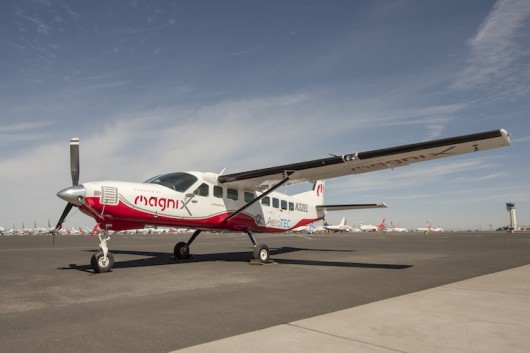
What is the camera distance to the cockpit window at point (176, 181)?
12.9m

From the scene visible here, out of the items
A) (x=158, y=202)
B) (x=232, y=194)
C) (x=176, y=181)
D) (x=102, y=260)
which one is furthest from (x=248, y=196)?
(x=102, y=260)

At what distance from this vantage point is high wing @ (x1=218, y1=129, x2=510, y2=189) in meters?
9.98

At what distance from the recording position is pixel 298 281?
9125 mm

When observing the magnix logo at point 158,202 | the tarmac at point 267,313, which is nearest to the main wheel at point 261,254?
the magnix logo at point 158,202

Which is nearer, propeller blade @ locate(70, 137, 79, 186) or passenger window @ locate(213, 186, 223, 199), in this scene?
propeller blade @ locate(70, 137, 79, 186)

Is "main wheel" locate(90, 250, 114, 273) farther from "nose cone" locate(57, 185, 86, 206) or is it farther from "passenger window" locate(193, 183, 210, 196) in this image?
"passenger window" locate(193, 183, 210, 196)

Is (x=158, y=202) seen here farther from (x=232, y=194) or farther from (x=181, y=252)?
(x=181, y=252)

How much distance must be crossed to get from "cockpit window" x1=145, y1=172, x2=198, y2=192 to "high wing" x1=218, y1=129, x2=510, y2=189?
4.44 feet

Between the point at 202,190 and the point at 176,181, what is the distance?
3.61ft

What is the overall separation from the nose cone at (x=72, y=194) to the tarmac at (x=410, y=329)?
7675 mm

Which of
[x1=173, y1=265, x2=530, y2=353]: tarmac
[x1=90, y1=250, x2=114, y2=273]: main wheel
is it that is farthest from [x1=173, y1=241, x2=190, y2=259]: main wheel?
[x1=173, y1=265, x2=530, y2=353]: tarmac

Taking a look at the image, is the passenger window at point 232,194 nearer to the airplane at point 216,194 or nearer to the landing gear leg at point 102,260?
the airplane at point 216,194

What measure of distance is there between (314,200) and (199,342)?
16.5 meters

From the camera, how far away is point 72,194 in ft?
33.4
